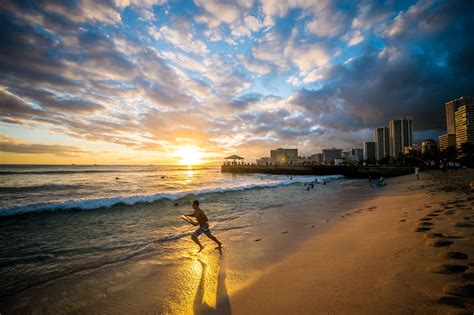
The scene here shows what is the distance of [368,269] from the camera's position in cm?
373

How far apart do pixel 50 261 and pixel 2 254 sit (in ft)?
6.55

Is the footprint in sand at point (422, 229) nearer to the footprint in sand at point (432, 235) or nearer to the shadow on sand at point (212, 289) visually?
the footprint in sand at point (432, 235)

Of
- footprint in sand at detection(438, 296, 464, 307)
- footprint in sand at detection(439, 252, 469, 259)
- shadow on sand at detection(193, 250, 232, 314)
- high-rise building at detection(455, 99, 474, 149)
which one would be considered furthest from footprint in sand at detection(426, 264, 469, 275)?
high-rise building at detection(455, 99, 474, 149)

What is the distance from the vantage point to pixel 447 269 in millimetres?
3121

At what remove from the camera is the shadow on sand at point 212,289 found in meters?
3.26

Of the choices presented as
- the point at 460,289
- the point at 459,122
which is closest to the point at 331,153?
the point at 459,122

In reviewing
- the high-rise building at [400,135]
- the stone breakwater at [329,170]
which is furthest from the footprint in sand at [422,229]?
the high-rise building at [400,135]

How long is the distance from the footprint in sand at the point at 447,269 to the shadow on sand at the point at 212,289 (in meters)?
3.36

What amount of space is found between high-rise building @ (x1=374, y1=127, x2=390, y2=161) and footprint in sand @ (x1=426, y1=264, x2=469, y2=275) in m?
171

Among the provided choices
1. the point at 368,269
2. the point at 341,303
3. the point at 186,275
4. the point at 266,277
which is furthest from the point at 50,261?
the point at 368,269

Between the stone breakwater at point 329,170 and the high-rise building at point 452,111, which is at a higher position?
the high-rise building at point 452,111

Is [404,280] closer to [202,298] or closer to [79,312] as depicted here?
[202,298]

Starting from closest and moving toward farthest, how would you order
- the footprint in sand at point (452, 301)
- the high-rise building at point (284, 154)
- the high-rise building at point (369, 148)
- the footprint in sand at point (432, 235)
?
1. the footprint in sand at point (452, 301)
2. the footprint in sand at point (432, 235)
3. the high-rise building at point (284, 154)
4. the high-rise building at point (369, 148)

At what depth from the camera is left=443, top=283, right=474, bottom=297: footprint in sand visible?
251cm
